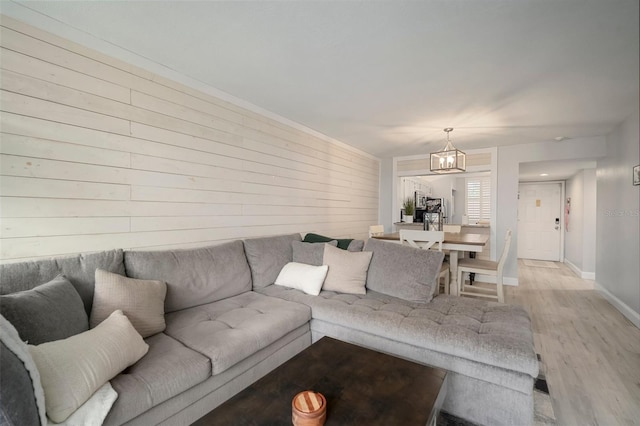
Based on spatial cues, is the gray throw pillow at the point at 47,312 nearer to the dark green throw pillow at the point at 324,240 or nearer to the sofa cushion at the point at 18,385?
the sofa cushion at the point at 18,385

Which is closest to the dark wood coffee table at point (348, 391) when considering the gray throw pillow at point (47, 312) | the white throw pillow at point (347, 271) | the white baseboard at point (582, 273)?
the gray throw pillow at point (47, 312)

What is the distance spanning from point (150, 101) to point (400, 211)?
15.0 feet

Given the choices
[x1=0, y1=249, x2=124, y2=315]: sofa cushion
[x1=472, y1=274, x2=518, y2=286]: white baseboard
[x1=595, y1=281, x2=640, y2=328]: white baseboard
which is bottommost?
[x1=472, y1=274, x2=518, y2=286]: white baseboard

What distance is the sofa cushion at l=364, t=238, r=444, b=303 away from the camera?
84.9 inches

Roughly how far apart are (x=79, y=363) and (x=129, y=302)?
1.76 feet

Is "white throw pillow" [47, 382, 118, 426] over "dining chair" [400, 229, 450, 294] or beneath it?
beneath

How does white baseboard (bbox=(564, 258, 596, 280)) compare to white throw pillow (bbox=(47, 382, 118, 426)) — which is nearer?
white throw pillow (bbox=(47, 382, 118, 426))

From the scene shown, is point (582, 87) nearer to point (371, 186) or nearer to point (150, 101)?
point (150, 101)

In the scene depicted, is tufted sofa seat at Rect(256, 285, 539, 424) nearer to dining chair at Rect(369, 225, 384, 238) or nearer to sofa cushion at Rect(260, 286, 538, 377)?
sofa cushion at Rect(260, 286, 538, 377)

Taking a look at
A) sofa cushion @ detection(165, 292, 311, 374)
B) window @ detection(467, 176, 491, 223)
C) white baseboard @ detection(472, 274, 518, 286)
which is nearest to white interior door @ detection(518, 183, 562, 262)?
window @ detection(467, 176, 491, 223)

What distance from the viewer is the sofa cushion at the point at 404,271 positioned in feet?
7.07

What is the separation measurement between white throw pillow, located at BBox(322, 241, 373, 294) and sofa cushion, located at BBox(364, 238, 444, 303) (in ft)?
0.24

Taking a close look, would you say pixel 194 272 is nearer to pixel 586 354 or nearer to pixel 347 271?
pixel 347 271

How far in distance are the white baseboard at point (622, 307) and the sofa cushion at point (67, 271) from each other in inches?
179
